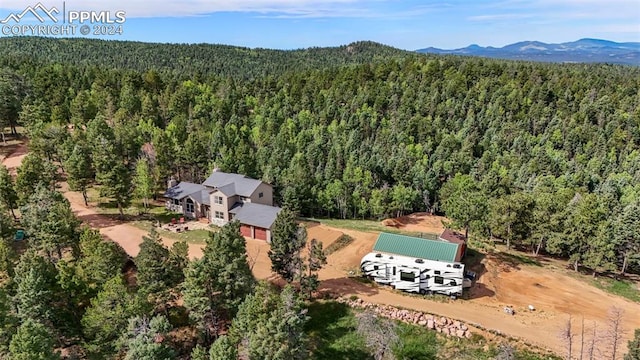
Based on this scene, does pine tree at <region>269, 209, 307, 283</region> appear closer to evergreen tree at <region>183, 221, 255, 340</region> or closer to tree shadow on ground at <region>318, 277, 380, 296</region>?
evergreen tree at <region>183, 221, 255, 340</region>

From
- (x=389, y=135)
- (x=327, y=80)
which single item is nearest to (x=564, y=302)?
(x=389, y=135)

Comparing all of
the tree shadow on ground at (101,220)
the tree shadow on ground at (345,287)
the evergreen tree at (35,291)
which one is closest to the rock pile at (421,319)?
the tree shadow on ground at (345,287)

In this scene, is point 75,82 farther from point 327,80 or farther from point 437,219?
point 437,219

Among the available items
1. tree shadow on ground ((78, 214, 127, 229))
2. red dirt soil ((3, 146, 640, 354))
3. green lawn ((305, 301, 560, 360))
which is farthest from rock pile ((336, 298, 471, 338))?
tree shadow on ground ((78, 214, 127, 229))

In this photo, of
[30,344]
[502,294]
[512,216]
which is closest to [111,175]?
[30,344]

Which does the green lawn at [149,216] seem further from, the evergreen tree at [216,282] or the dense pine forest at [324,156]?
the evergreen tree at [216,282]
